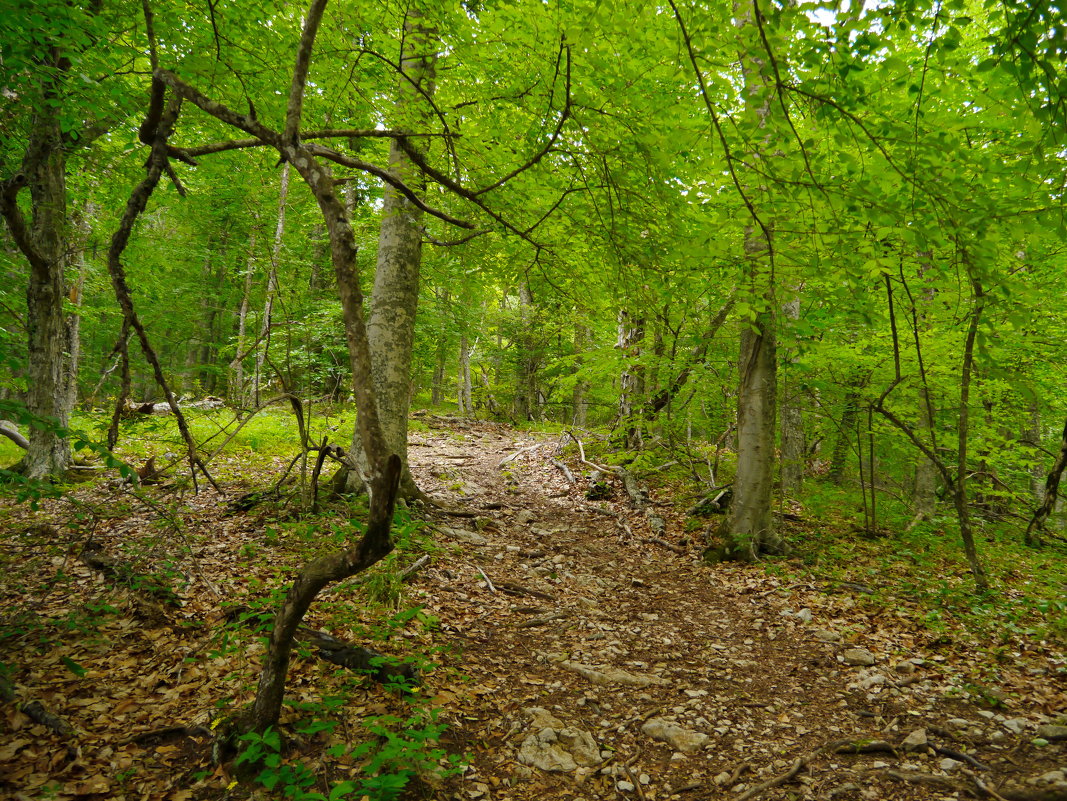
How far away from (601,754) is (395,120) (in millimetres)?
5665

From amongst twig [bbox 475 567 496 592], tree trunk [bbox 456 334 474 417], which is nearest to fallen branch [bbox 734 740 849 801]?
twig [bbox 475 567 496 592]

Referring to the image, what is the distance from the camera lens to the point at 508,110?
16.9ft

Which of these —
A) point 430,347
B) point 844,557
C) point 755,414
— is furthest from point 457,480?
point 430,347

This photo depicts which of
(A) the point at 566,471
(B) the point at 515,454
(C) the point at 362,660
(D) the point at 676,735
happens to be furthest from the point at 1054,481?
(B) the point at 515,454

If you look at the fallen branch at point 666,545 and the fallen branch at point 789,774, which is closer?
the fallen branch at point 789,774

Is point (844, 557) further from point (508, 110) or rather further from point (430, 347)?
point (430, 347)

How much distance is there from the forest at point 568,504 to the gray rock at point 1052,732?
0.01m

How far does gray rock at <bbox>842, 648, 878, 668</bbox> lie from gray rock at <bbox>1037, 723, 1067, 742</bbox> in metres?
1.13

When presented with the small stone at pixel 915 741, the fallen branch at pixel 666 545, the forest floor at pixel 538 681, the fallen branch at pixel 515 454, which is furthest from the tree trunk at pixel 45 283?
the small stone at pixel 915 741

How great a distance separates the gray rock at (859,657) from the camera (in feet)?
14.5

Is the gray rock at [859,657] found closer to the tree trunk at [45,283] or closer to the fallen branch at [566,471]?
the fallen branch at [566,471]

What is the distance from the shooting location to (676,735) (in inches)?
138

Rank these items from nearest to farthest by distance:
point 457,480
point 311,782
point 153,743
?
1. point 311,782
2. point 153,743
3. point 457,480

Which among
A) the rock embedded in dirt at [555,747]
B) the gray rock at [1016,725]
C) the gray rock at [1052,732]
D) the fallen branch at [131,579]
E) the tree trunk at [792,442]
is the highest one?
the tree trunk at [792,442]
